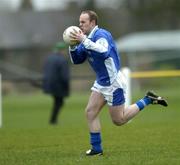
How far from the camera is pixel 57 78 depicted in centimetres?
2133

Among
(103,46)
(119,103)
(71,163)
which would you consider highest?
(103,46)

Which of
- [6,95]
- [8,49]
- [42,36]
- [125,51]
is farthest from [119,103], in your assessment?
[42,36]

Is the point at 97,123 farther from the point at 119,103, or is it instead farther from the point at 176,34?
the point at 176,34

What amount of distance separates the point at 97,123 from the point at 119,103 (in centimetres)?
44

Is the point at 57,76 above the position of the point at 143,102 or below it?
above

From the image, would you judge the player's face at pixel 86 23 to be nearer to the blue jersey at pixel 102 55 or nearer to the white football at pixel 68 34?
the blue jersey at pixel 102 55

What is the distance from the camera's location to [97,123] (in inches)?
485

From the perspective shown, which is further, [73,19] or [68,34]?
[73,19]

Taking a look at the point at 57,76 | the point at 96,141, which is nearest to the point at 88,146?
the point at 96,141

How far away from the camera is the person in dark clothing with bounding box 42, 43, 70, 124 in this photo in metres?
21.1

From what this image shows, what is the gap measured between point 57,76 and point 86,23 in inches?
366

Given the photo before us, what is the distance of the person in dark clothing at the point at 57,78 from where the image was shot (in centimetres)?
2108

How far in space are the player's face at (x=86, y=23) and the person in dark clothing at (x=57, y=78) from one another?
8844 mm

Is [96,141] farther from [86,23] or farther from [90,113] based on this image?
[86,23]
